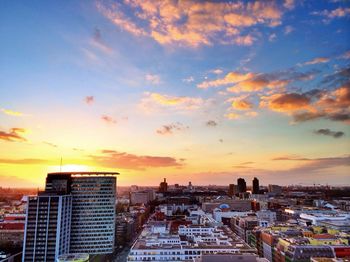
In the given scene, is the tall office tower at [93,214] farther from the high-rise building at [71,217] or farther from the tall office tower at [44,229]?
the tall office tower at [44,229]

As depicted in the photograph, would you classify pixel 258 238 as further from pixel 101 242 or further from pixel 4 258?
pixel 4 258

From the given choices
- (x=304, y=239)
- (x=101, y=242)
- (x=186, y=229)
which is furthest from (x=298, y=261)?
(x=101, y=242)

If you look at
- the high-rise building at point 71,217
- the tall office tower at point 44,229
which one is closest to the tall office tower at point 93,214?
the high-rise building at point 71,217

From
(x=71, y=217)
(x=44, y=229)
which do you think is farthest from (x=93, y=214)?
(x=44, y=229)

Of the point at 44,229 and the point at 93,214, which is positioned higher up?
the point at 93,214

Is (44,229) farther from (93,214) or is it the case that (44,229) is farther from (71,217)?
(93,214)

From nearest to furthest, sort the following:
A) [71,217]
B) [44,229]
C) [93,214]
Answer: [44,229]
[71,217]
[93,214]

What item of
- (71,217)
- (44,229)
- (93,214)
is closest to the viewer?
(44,229)
